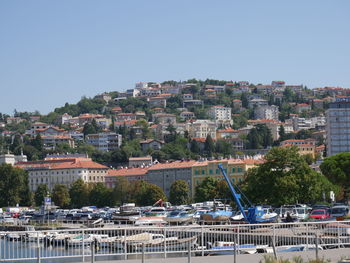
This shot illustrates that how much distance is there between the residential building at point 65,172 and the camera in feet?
507

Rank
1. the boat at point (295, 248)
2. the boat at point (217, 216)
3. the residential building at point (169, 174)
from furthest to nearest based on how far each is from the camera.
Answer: the residential building at point (169, 174) → the boat at point (217, 216) → the boat at point (295, 248)

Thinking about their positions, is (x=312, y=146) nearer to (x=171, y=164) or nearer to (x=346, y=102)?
(x=346, y=102)

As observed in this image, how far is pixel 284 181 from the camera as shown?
201ft

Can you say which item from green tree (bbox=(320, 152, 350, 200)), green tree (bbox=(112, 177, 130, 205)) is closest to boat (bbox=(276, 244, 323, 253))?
green tree (bbox=(320, 152, 350, 200))

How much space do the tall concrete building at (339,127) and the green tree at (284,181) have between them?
7870cm

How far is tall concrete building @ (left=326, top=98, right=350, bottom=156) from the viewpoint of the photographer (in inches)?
5531

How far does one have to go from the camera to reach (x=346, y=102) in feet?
466

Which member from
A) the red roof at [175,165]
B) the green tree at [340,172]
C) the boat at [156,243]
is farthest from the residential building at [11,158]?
the boat at [156,243]

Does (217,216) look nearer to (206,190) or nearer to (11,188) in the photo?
(206,190)

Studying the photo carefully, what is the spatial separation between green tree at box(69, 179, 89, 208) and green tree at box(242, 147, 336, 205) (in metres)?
64.9


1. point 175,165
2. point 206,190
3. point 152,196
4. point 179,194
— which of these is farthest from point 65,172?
point 206,190

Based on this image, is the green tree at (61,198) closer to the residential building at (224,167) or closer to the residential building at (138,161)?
the residential building at (224,167)

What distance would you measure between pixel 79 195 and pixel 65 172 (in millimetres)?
28839

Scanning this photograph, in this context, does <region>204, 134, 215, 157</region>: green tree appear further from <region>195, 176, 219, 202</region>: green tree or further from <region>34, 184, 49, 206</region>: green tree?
<region>195, 176, 219, 202</region>: green tree
